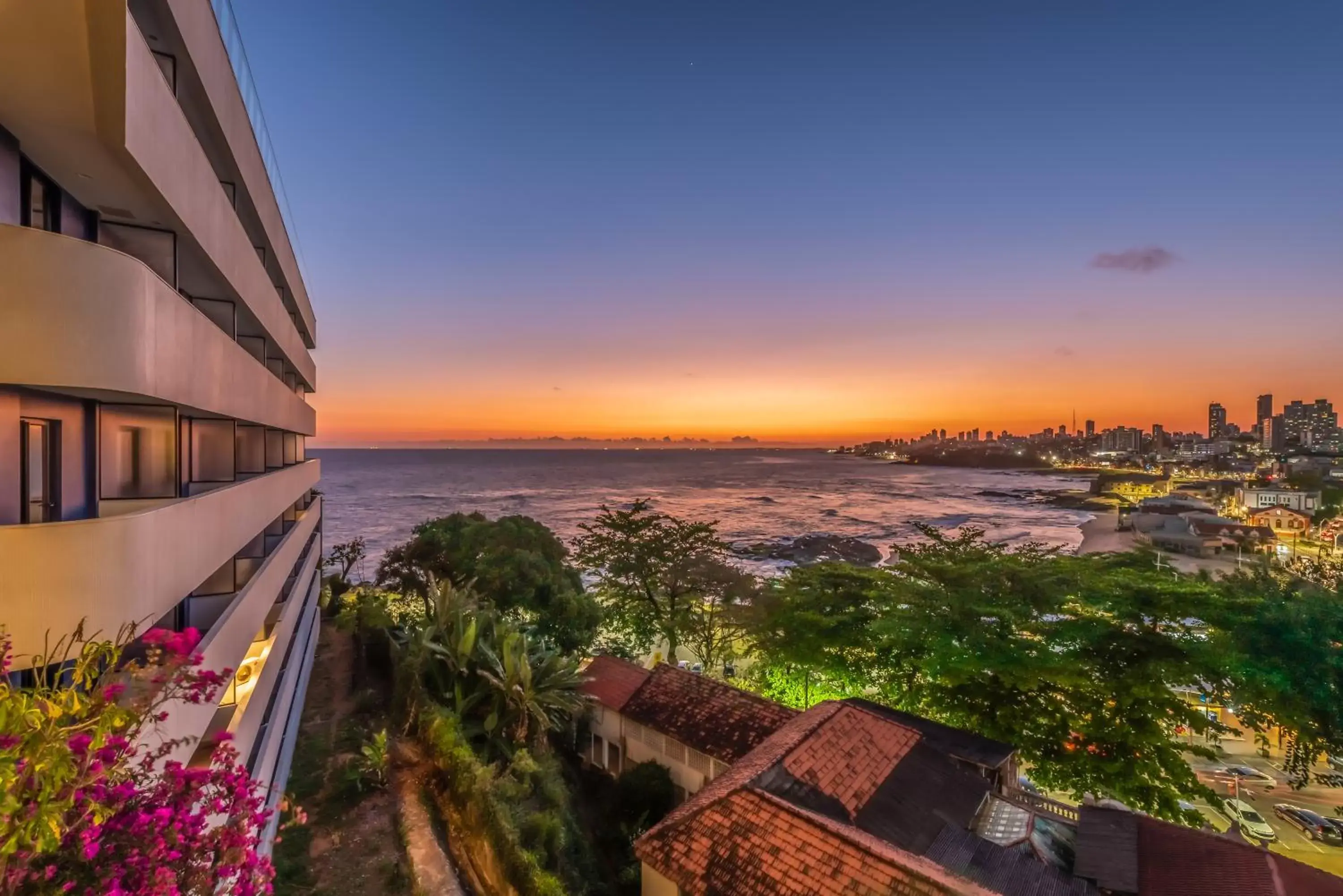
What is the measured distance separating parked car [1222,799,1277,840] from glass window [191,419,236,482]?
2685cm

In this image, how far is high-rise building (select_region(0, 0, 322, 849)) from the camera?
5242mm

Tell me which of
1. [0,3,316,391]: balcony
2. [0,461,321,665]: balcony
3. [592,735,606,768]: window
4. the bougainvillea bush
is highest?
[0,3,316,391]: balcony

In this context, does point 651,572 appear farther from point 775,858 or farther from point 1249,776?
point 1249,776

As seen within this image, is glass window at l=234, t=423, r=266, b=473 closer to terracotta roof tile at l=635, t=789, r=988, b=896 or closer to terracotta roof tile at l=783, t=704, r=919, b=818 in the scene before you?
terracotta roof tile at l=635, t=789, r=988, b=896

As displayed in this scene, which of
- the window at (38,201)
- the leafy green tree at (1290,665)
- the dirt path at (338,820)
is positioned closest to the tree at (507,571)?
the dirt path at (338,820)

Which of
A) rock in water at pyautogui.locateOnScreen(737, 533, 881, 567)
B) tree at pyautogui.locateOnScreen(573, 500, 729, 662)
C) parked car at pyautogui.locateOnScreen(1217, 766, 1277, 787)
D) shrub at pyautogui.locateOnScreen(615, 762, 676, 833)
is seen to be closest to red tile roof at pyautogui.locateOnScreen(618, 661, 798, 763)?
shrub at pyautogui.locateOnScreen(615, 762, 676, 833)

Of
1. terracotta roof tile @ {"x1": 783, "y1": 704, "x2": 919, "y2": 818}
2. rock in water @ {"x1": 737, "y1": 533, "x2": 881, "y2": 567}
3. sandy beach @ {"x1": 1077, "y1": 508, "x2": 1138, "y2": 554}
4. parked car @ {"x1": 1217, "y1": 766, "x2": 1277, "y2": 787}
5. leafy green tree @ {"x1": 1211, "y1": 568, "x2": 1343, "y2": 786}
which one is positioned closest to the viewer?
terracotta roof tile @ {"x1": 783, "y1": 704, "x2": 919, "y2": 818}

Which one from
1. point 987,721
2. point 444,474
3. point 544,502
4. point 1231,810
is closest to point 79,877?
point 987,721

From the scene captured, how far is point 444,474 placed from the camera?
167 m

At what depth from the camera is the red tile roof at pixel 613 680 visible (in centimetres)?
1911

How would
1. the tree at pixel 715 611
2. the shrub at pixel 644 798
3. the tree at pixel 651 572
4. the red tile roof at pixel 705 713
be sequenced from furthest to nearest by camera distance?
the tree at pixel 651 572
the tree at pixel 715 611
the red tile roof at pixel 705 713
the shrub at pixel 644 798

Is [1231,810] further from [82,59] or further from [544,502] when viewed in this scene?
[544,502]

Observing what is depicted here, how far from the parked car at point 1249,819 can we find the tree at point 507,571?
21253 millimetres

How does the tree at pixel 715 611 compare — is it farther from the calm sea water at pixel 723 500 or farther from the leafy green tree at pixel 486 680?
the calm sea water at pixel 723 500
